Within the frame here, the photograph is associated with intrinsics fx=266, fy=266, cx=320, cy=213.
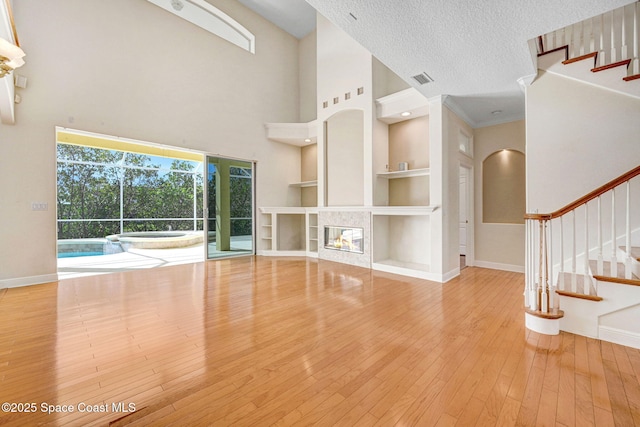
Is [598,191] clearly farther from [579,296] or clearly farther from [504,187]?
[504,187]

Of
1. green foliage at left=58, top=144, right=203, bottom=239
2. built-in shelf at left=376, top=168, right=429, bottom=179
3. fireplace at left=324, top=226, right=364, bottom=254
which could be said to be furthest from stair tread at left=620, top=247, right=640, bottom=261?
green foliage at left=58, top=144, right=203, bottom=239

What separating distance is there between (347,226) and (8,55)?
5091 mm

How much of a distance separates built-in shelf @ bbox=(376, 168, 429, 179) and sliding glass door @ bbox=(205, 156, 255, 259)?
3460 millimetres

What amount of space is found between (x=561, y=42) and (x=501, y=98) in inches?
Answer: 35.4

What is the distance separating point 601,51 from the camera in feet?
11.1

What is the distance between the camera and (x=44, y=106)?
425 cm

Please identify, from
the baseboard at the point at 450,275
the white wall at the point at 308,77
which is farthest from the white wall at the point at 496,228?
the white wall at the point at 308,77

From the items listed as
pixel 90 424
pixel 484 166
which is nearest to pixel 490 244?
pixel 484 166

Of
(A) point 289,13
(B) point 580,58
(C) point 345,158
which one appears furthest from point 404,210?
(A) point 289,13

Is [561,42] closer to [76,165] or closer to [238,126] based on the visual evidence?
[238,126]

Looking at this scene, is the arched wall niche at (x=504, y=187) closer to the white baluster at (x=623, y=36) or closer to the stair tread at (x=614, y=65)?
the white baluster at (x=623, y=36)

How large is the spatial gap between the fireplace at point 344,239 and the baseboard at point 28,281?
4994 millimetres

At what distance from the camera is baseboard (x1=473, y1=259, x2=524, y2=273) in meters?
5.15

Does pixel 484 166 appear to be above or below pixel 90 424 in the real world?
above
